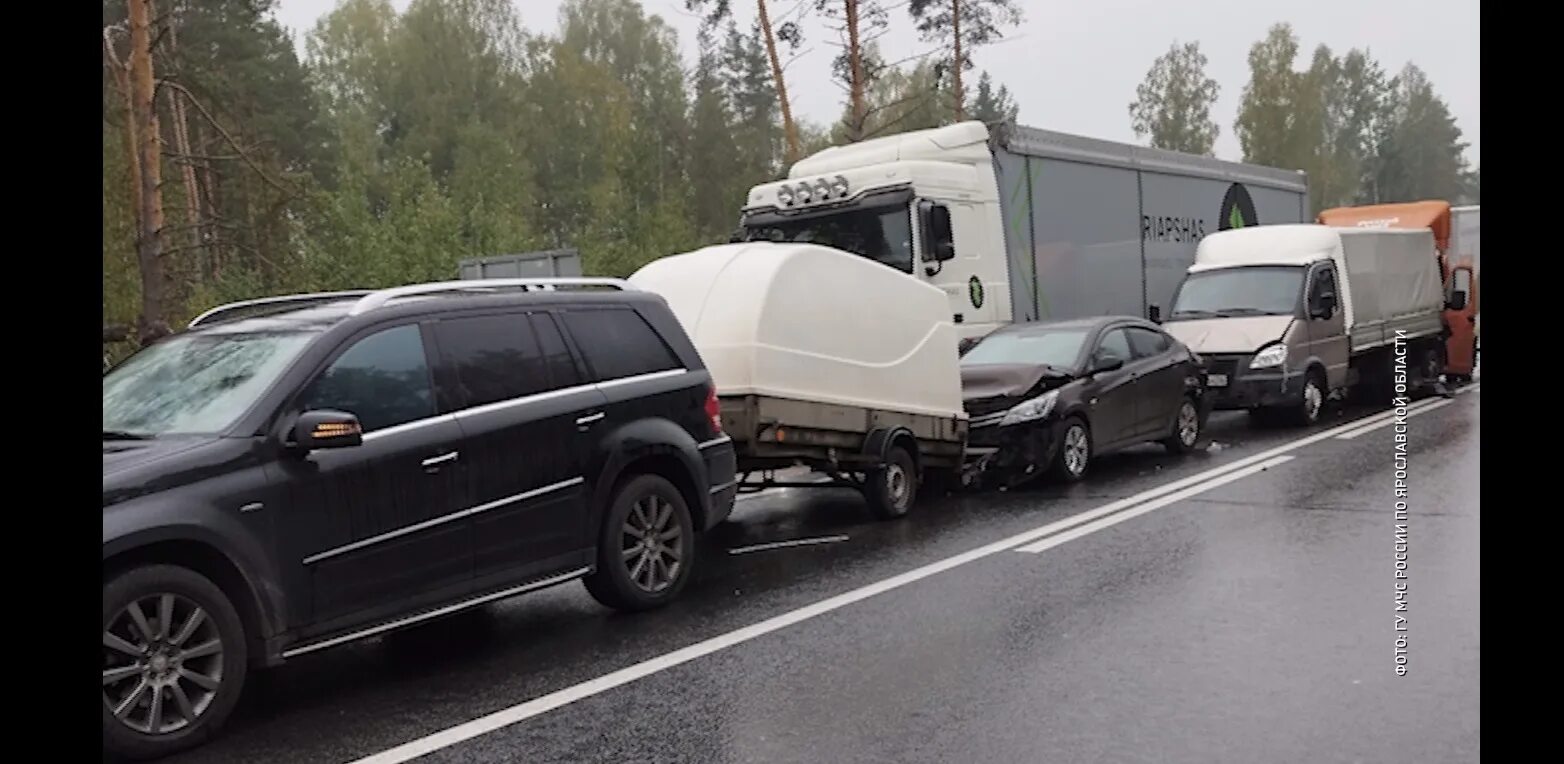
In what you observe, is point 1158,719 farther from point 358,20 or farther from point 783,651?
point 358,20

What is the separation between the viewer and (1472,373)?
19922 mm

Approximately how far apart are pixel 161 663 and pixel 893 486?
19.7ft

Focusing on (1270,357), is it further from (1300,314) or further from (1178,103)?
(1178,103)

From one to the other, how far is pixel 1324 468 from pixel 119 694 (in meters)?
9.87

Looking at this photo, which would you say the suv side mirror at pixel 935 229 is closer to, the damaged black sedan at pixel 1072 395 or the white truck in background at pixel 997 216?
the white truck in background at pixel 997 216

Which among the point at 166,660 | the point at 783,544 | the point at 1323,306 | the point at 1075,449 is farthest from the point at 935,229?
the point at 166,660

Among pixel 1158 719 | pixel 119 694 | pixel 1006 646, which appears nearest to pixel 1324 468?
pixel 1006 646

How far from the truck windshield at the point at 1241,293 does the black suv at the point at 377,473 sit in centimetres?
966

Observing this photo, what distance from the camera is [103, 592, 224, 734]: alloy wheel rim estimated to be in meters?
4.85

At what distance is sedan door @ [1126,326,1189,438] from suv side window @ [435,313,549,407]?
286 inches

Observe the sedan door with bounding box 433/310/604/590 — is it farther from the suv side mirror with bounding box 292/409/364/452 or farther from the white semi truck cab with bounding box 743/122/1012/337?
the white semi truck cab with bounding box 743/122/1012/337

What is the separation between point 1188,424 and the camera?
43.8 feet

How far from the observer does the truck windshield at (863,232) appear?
13.3 meters

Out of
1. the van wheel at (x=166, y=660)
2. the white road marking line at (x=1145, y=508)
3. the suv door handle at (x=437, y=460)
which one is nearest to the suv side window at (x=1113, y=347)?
the white road marking line at (x=1145, y=508)
